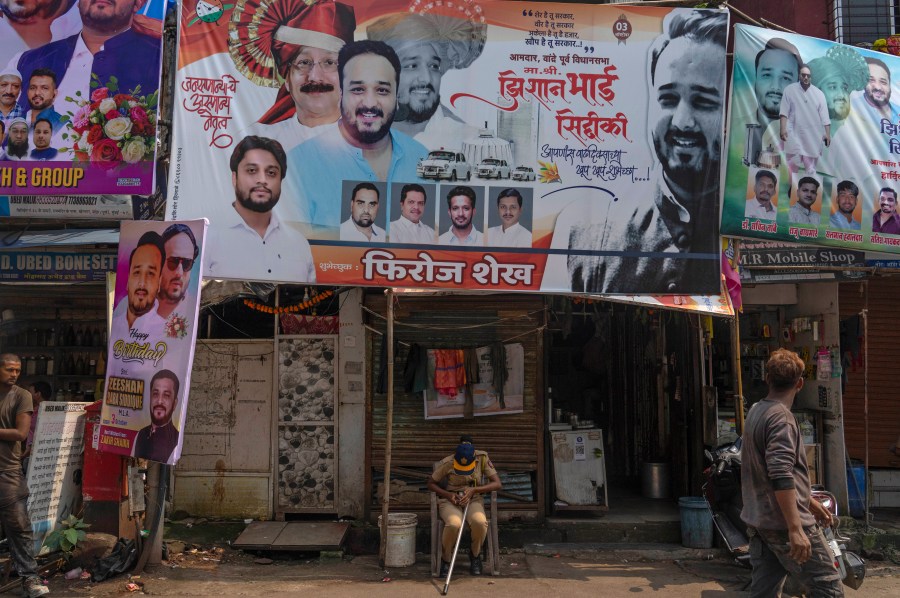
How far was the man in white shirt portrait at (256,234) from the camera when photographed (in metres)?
7.40

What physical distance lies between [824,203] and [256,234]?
5879mm

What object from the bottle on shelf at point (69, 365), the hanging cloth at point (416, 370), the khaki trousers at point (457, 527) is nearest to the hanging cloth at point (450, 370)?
the hanging cloth at point (416, 370)

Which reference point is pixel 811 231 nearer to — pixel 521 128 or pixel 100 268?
pixel 521 128

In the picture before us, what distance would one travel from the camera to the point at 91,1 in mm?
7766

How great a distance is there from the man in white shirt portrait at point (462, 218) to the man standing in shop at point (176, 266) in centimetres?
236

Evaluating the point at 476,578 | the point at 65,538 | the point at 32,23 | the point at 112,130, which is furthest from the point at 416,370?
the point at 32,23

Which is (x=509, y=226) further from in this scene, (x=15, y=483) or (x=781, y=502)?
(x=15, y=483)

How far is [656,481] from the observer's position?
32.0ft

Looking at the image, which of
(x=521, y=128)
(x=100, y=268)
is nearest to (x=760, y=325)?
(x=521, y=128)

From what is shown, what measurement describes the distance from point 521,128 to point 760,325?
465cm

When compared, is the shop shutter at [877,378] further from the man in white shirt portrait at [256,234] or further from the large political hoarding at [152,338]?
the large political hoarding at [152,338]

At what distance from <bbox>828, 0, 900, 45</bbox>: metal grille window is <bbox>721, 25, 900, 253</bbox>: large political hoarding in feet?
10.4

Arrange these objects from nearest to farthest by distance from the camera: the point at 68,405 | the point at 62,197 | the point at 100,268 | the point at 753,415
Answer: the point at 753,415 < the point at 68,405 < the point at 62,197 < the point at 100,268

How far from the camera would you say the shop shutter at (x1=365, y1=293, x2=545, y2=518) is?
28.5ft
